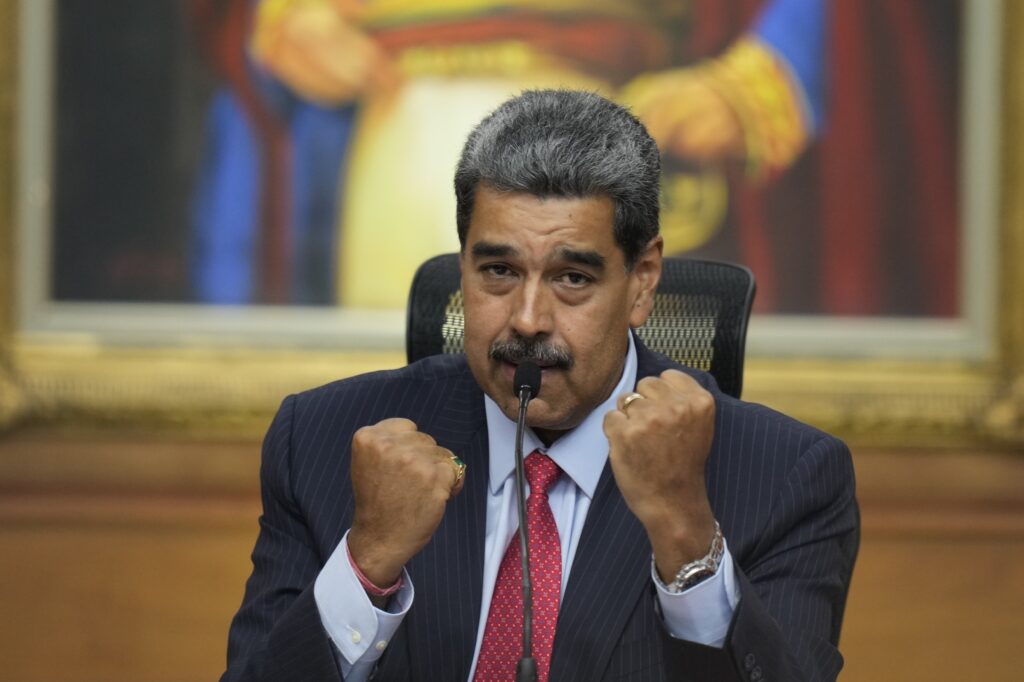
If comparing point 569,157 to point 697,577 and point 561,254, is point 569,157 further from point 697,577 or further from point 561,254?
point 697,577

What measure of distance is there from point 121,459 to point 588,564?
2.17m

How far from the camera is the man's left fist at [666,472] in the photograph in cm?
174

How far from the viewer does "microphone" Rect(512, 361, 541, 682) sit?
1.65 metres

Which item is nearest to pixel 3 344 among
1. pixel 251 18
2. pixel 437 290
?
pixel 251 18

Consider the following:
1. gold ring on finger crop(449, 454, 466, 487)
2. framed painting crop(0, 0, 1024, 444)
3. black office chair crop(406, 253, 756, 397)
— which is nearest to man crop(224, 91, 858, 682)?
gold ring on finger crop(449, 454, 466, 487)

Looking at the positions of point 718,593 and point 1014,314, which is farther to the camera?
point 1014,314

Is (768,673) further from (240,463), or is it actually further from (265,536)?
(240,463)

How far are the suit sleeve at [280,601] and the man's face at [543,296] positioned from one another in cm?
34

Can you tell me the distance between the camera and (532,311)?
1.99 meters

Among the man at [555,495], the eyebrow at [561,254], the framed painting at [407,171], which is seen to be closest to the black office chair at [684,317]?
the man at [555,495]

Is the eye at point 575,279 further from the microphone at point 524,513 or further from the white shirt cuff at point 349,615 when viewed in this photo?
the white shirt cuff at point 349,615

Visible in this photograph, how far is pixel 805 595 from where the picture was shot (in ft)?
6.43

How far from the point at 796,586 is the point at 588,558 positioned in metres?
0.29

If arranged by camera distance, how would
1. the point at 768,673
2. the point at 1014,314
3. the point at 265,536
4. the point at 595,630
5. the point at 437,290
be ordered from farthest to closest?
the point at 1014,314 < the point at 437,290 < the point at 265,536 < the point at 595,630 < the point at 768,673
